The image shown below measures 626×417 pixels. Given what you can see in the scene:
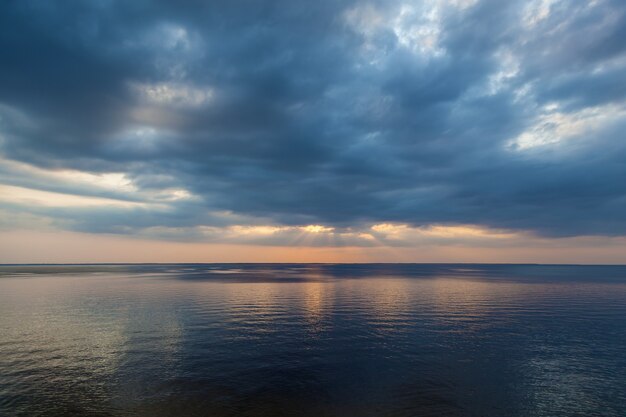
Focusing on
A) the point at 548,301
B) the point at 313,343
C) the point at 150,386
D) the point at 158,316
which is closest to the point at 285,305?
the point at 158,316

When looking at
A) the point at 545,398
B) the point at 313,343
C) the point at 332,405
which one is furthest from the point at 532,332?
the point at 332,405

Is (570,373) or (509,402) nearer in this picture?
(509,402)

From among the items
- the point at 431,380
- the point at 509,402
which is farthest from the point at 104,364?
the point at 509,402

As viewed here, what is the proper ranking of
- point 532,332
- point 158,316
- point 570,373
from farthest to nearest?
point 158,316
point 532,332
point 570,373

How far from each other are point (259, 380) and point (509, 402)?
19.6m

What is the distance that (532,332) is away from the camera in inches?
1876

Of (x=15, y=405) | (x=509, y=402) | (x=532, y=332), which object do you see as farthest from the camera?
(x=532, y=332)

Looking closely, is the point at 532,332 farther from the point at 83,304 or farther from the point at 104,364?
the point at 83,304

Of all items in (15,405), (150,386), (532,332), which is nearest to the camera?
(15,405)

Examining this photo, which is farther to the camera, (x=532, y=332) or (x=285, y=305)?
(x=285, y=305)

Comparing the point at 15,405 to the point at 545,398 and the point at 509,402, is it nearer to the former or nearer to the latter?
the point at 509,402

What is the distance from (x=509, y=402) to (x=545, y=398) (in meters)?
3.21

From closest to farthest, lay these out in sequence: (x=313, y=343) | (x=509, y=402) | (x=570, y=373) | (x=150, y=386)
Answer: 1. (x=509, y=402)
2. (x=150, y=386)
3. (x=570, y=373)
4. (x=313, y=343)

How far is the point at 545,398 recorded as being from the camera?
26125 millimetres
